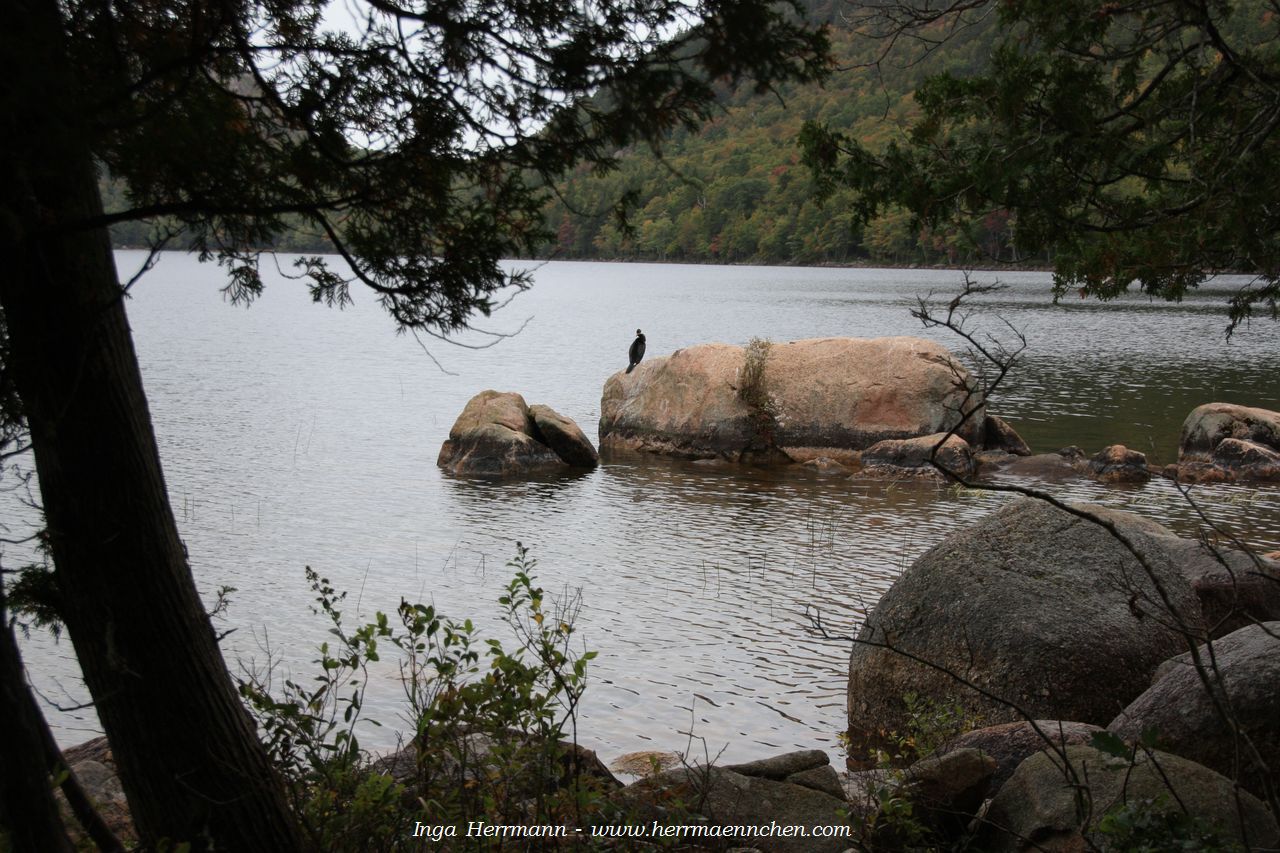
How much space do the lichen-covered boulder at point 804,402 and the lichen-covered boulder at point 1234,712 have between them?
49.5 ft

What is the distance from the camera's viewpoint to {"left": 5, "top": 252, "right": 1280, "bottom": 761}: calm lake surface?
9.73 meters

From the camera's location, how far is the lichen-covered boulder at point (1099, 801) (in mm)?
4504

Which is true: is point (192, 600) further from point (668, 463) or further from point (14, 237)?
point (668, 463)

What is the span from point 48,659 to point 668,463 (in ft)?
42.9

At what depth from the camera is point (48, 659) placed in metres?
10.0

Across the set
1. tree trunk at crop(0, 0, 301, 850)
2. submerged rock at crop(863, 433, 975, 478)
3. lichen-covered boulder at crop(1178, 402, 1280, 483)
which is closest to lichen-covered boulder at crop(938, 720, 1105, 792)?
tree trunk at crop(0, 0, 301, 850)

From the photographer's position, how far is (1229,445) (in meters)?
20.7

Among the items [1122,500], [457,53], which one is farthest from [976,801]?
[1122,500]

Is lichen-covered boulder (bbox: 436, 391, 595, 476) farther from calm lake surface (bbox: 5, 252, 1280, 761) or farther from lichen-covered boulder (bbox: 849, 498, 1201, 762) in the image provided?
lichen-covered boulder (bbox: 849, 498, 1201, 762)

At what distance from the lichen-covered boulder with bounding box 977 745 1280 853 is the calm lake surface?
7.93 feet

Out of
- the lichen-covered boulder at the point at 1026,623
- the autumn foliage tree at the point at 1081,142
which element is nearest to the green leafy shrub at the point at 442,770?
the lichen-covered boulder at the point at 1026,623

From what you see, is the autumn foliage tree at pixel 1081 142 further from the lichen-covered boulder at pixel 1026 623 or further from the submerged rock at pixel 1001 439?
the submerged rock at pixel 1001 439

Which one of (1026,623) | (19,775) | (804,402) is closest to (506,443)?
(804,402)

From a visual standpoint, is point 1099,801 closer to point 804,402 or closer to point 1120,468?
point 1120,468
